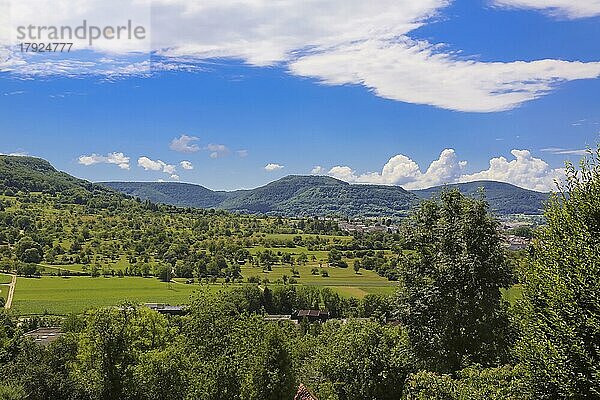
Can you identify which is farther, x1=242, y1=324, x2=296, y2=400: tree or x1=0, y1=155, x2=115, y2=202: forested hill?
x1=0, y1=155, x2=115, y2=202: forested hill

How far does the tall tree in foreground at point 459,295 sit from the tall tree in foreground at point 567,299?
334 cm

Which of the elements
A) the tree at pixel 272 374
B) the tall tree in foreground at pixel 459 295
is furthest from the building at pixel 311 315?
the tall tree in foreground at pixel 459 295

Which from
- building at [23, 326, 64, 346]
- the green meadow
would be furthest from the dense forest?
the green meadow

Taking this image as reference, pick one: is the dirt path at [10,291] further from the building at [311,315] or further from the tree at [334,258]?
the tree at [334,258]

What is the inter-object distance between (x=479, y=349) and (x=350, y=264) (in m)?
90.6

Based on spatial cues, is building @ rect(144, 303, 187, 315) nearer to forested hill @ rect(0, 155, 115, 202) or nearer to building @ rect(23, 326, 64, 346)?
building @ rect(23, 326, 64, 346)

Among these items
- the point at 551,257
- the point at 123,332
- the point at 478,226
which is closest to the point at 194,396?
the point at 123,332

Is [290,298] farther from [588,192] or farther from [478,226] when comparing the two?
[588,192]

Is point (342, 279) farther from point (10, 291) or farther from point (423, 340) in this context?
point (423, 340)

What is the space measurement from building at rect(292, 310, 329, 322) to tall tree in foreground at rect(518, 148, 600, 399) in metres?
55.7

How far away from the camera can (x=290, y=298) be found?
77000 mm

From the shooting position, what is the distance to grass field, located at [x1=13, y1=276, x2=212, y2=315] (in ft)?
209

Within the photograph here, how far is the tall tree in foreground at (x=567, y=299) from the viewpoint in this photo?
36.7 ft

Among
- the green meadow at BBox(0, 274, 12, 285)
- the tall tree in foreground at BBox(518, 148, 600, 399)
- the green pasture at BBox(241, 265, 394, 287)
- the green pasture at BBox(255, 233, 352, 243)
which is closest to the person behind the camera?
the tall tree in foreground at BBox(518, 148, 600, 399)
